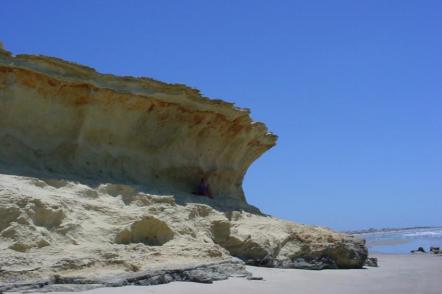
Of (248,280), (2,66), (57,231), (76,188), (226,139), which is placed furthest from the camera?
(226,139)

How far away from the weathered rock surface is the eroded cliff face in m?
0.02

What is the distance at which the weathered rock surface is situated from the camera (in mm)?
7719

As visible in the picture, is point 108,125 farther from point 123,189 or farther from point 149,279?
point 149,279

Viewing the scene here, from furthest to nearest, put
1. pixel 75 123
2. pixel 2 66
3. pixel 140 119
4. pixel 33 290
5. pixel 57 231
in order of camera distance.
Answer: pixel 140 119 < pixel 75 123 < pixel 2 66 < pixel 57 231 < pixel 33 290

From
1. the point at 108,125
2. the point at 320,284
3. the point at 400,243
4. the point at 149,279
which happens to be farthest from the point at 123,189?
the point at 400,243

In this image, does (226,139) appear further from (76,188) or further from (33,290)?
(33,290)

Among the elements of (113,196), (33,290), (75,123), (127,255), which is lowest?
(33,290)

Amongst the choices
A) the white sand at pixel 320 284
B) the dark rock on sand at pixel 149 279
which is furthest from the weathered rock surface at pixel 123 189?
the white sand at pixel 320 284

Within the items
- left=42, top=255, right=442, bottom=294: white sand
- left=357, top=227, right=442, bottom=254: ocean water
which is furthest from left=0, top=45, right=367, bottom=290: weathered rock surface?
left=357, top=227, right=442, bottom=254: ocean water

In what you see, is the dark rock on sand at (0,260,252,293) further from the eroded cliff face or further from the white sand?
the eroded cliff face

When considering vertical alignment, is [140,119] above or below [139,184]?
above

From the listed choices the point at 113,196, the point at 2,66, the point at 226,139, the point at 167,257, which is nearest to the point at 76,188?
the point at 113,196

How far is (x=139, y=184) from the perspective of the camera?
11.6 metres

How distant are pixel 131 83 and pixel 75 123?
149 cm
